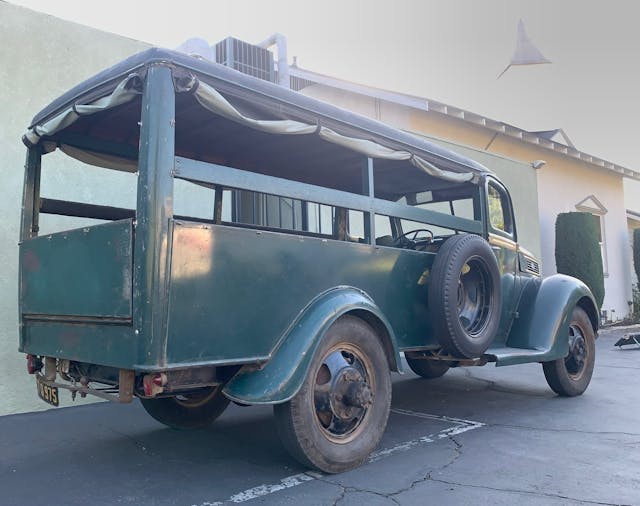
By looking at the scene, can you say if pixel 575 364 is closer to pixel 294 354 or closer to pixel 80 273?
pixel 294 354

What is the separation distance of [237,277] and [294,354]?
0.58m

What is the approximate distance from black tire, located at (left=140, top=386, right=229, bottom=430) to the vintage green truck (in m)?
0.01

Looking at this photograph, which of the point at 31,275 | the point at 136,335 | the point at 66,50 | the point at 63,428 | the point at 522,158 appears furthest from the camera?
the point at 522,158

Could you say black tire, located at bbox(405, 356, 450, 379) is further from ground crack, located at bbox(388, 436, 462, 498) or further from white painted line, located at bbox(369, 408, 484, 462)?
ground crack, located at bbox(388, 436, 462, 498)

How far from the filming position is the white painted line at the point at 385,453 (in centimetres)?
326

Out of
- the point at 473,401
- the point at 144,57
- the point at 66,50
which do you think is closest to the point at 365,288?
the point at 144,57

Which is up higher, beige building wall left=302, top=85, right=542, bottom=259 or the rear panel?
beige building wall left=302, top=85, right=542, bottom=259

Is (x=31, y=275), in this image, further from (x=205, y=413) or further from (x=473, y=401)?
(x=473, y=401)

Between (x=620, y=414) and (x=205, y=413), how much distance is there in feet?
12.4

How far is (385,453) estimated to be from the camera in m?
4.10

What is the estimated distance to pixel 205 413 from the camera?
472cm

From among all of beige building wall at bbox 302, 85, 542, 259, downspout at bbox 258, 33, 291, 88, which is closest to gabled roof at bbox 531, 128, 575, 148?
beige building wall at bbox 302, 85, 542, 259

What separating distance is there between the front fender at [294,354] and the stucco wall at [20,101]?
316cm

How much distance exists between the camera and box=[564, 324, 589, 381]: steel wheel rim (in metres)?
6.12
